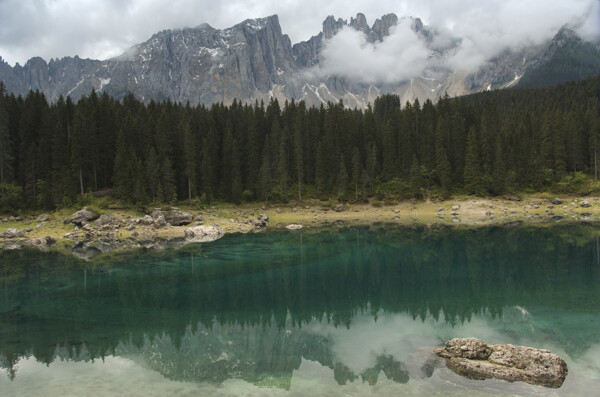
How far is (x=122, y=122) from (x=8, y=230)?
1467 inches

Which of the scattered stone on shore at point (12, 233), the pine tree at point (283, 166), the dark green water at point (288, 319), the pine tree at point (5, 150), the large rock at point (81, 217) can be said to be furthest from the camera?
the pine tree at point (283, 166)

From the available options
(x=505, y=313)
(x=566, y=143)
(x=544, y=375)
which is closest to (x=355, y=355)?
(x=544, y=375)

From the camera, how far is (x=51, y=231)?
58062mm

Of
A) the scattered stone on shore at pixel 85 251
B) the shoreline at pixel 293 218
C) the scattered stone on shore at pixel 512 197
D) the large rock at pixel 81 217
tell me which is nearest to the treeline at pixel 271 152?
the scattered stone on shore at pixel 512 197

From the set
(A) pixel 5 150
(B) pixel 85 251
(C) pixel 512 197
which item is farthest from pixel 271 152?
(B) pixel 85 251

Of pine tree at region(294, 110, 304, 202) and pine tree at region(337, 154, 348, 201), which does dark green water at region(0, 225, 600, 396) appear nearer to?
pine tree at region(337, 154, 348, 201)

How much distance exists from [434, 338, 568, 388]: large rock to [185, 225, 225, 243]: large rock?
45.2 m

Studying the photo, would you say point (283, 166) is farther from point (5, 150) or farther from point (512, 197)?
point (5, 150)

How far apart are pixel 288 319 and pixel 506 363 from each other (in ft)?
37.2

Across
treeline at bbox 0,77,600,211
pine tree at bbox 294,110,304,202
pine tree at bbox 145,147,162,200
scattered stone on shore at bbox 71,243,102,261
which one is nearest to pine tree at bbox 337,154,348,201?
treeline at bbox 0,77,600,211

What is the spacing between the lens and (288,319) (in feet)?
71.4

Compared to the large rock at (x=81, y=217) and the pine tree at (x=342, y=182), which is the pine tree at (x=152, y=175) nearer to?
the large rock at (x=81, y=217)

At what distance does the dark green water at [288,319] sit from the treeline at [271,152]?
3723cm

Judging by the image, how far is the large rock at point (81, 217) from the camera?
61.2 metres
